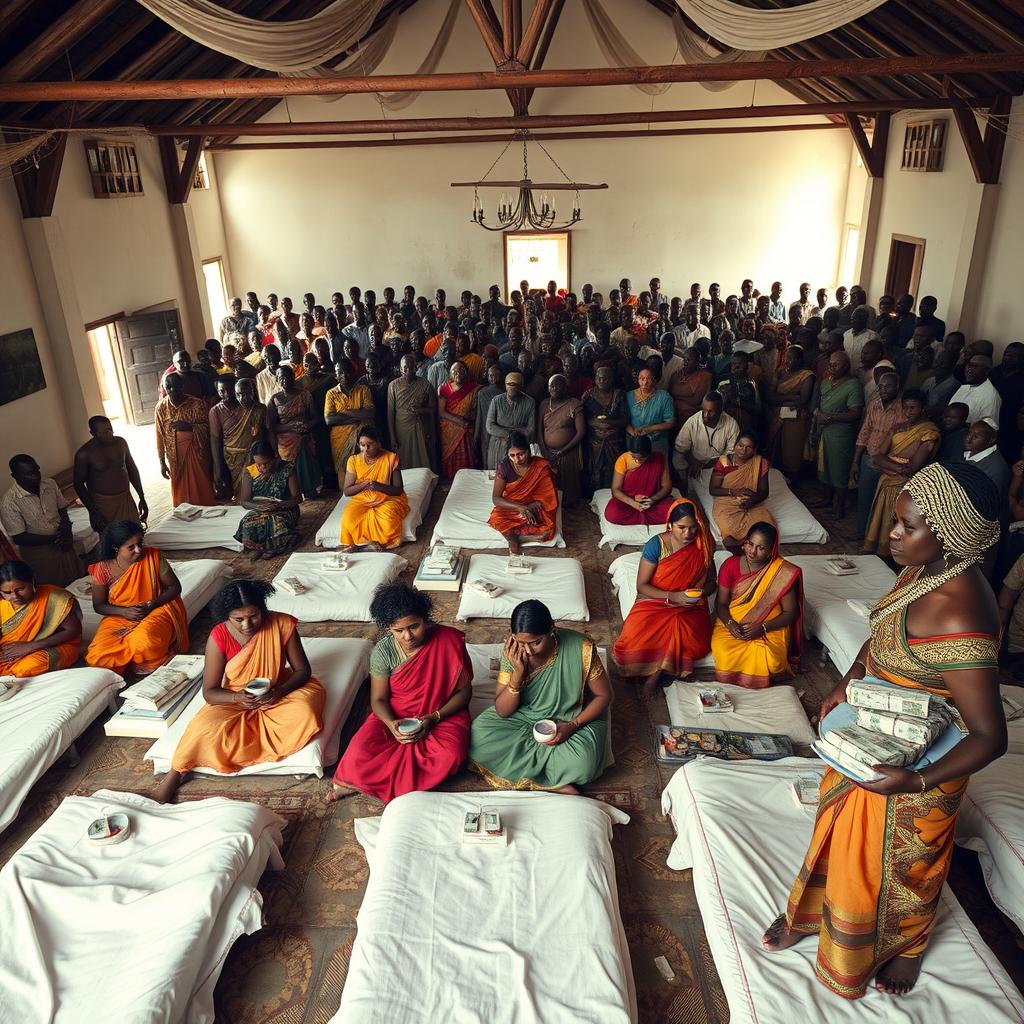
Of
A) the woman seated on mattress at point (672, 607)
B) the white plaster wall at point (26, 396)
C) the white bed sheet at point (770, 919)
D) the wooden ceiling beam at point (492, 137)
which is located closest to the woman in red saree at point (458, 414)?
the woman seated on mattress at point (672, 607)

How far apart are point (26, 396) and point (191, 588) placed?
4.60 meters

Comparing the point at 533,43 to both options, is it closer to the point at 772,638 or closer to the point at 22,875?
the point at 772,638

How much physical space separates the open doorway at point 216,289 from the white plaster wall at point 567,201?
15.0 inches

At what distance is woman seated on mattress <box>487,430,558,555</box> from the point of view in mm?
6430

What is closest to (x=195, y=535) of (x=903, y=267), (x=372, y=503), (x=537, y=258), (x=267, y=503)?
(x=267, y=503)

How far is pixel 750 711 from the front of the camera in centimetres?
431

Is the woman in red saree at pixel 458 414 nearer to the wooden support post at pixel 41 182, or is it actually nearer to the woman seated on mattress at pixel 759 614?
the woman seated on mattress at pixel 759 614

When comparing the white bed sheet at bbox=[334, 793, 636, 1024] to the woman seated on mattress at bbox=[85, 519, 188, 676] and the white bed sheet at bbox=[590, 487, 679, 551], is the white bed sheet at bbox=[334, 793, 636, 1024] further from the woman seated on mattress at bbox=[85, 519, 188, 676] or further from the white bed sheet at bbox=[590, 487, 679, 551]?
the white bed sheet at bbox=[590, 487, 679, 551]

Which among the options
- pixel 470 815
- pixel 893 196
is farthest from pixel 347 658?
pixel 893 196

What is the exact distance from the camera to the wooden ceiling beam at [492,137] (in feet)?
43.5

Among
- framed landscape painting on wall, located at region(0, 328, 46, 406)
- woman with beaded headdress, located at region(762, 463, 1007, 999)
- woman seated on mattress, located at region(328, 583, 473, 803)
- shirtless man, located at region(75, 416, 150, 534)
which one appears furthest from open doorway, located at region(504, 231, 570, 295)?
woman with beaded headdress, located at region(762, 463, 1007, 999)

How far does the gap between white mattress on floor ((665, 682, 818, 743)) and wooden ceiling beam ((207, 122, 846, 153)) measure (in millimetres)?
11095

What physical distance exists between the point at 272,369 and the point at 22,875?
19.1 feet

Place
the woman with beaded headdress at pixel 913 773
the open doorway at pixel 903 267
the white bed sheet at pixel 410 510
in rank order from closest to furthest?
the woman with beaded headdress at pixel 913 773 < the white bed sheet at pixel 410 510 < the open doorway at pixel 903 267
